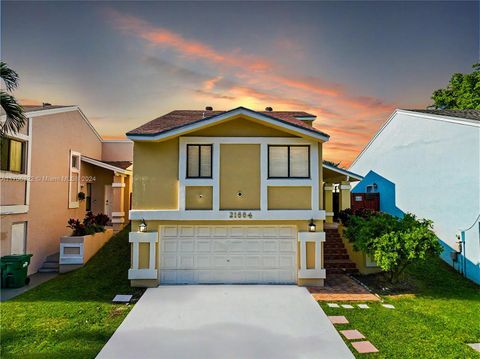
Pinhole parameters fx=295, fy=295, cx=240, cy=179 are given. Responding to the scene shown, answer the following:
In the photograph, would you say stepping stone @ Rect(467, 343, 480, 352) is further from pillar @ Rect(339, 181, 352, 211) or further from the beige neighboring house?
the beige neighboring house

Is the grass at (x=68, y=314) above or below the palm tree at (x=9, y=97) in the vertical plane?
below

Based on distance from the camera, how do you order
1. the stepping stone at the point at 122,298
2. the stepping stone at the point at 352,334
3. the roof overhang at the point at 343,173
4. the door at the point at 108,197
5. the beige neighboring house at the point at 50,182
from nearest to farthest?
the stepping stone at the point at 352,334
the stepping stone at the point at 122,298
the beige neighboring house at the point at 50,182
the roof overhang at the point at 343,173
the door at the point at 108,197

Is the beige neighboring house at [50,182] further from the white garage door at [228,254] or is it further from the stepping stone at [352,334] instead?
the stepping stone at [352,334]

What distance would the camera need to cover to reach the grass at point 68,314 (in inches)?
243

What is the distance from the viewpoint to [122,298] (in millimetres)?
9094

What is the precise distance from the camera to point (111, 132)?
19391mm

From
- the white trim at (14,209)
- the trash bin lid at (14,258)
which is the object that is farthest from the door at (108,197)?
the trash bin lid at (14,258)

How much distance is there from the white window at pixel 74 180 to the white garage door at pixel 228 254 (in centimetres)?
736

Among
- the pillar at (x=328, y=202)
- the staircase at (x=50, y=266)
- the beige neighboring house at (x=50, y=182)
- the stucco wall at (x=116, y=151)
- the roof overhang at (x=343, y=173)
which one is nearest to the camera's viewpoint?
the beige neighboring house at (x=50, y=182)

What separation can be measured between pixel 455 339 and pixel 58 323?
937 centimetres

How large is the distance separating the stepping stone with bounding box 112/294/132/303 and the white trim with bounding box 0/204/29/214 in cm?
526

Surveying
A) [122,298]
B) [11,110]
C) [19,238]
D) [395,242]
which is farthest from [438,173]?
[19,238]

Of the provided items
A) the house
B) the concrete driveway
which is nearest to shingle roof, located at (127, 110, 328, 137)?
the house

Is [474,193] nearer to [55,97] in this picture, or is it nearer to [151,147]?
[151,147]
